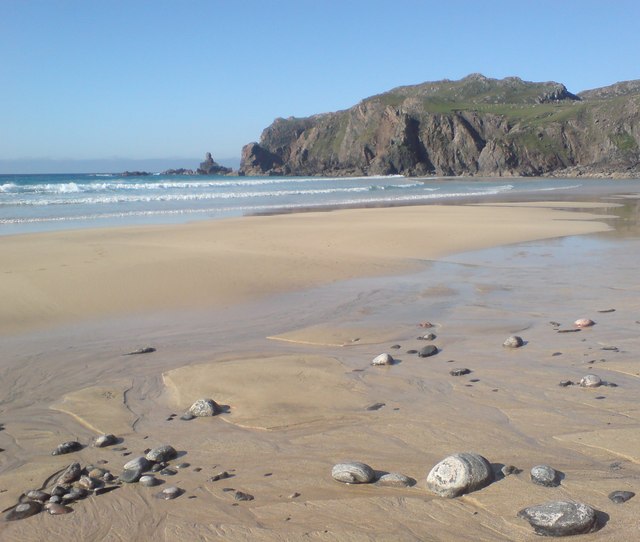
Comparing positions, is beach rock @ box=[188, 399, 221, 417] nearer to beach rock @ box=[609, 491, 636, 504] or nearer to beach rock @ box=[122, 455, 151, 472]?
beach rock @ box=[122, 455, 151, 472]

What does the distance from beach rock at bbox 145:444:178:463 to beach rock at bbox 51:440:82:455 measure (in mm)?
569

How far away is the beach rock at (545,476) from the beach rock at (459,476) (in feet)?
0.77

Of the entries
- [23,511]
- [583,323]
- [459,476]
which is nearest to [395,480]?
[459,476]

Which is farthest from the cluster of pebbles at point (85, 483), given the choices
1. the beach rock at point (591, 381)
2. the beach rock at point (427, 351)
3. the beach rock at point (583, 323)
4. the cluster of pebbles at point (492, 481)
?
the beach rock at point (583, 323)

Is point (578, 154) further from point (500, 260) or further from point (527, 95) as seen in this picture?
point (500, 260)

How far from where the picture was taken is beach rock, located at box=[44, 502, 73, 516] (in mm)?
3402

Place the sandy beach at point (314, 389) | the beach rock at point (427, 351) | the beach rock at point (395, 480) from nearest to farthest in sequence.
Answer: the sandy beach at point (314, 389) < the beach rock at point (395, 480) < the beach rock at point (427, 351)

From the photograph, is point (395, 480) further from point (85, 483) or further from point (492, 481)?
point (85, 483)

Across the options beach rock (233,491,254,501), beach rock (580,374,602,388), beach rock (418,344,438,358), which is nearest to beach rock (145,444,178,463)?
beach rock (233,491,254,501)

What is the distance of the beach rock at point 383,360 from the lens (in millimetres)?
5992

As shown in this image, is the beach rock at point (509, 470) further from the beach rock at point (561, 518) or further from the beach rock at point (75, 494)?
the beach rock at point (75, 494)

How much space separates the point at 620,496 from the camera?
10.6 ft

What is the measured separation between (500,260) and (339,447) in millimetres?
9519

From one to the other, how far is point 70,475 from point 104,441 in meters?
0.53
